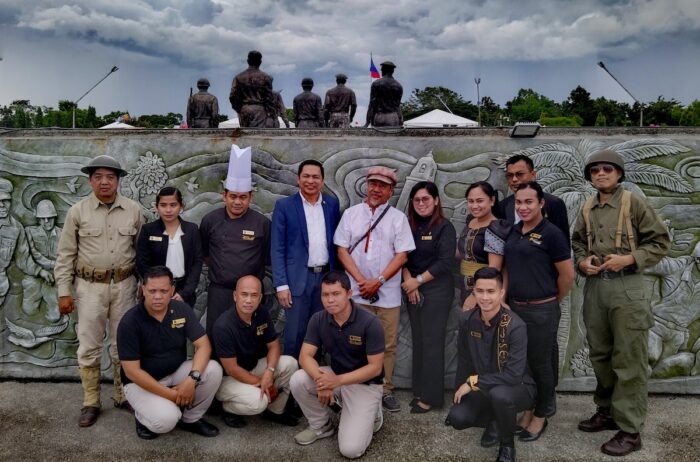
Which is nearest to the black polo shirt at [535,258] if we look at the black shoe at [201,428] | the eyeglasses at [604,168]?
the eyeglasses at [604,168]

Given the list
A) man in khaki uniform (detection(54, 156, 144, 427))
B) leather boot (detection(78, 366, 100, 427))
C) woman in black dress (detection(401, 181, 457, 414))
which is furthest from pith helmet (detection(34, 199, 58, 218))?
woman in black dress (detection(401, 181, 457, 414))

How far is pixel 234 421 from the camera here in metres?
3.37

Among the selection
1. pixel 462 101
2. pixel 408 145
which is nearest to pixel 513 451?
pixel 408 145

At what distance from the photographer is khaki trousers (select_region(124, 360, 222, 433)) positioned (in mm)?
3100

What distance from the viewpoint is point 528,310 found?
3109mm

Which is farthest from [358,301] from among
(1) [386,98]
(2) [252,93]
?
(1) [386,98]

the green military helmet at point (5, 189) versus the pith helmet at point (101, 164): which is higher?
the pith helmet at point (101, 164)

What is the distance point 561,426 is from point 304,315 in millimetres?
1852

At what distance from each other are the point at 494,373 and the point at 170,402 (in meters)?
1.94

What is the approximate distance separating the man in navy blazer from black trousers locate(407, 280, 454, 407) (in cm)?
71

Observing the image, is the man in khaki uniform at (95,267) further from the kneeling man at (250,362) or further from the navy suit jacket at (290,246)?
the navy suit jacket at (290,246)

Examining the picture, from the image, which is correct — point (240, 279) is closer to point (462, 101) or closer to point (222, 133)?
point (222, 133)

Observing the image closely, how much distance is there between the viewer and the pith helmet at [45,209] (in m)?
4.22

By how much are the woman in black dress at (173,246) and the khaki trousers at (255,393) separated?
2.16ft
